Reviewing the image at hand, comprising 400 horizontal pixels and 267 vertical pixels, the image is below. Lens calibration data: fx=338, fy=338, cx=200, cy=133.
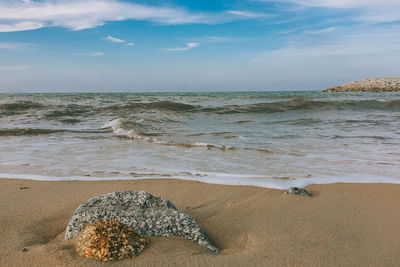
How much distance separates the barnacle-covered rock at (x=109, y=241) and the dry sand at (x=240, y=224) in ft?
0.20

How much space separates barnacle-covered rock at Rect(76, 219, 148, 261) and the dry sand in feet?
0.20

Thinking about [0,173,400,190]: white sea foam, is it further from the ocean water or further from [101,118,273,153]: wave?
[101,118,273,153]: wave

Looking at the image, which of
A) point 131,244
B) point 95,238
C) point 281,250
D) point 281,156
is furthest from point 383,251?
point 281,156

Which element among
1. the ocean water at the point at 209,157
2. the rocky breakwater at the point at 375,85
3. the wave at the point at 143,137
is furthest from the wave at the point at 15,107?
the rocky breakwater at the point at 375,85

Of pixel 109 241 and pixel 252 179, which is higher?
pixel 109 241

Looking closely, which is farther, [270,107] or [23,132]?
[270,107]

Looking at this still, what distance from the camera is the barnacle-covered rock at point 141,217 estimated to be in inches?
89.0

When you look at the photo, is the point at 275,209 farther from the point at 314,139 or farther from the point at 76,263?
the point at 314,139

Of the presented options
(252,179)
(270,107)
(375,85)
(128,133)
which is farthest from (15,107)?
(375,85)

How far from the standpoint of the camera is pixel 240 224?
270 cm

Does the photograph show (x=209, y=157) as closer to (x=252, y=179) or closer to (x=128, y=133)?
(x=252, y=179)

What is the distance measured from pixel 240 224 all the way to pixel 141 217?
825mm

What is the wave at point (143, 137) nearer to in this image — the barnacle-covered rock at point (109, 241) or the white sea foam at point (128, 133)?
the white sea foam at point (128, 133)

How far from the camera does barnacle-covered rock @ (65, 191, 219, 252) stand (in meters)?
2.26
